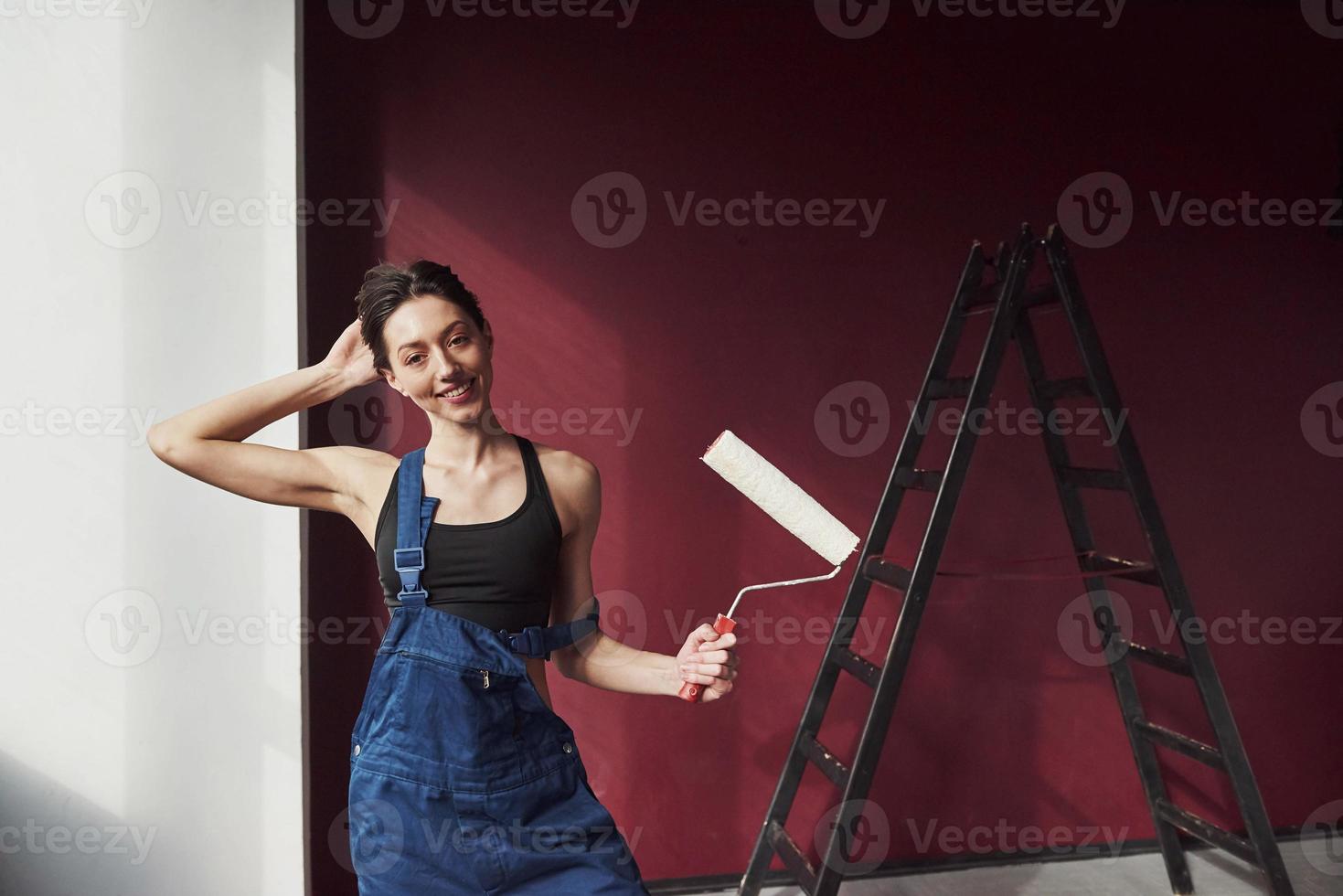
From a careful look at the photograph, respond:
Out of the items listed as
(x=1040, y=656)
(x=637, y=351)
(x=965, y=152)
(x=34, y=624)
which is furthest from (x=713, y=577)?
(x=34, y=624)

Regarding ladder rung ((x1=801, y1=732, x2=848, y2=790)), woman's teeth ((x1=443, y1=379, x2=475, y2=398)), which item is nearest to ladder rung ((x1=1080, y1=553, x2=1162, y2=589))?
ladder rung ((x1=801, y1=732, x2=848, y2=790))

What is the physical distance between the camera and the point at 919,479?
2.32m

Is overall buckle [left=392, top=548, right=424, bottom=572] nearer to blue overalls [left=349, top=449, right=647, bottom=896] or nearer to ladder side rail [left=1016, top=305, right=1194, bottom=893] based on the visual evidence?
blue overalls [left=349, top=449, right=647, bottom=896]

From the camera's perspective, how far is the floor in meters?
2.62

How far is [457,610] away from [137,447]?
3.82ft

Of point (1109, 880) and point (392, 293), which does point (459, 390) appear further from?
point (1109, 880)

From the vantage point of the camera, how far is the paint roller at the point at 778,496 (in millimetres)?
1456

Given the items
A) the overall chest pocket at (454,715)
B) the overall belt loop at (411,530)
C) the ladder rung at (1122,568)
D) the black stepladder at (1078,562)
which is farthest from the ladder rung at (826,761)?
the overall belt loop at (411,530)

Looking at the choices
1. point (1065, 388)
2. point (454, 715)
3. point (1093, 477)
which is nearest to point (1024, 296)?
point (1065, 388)

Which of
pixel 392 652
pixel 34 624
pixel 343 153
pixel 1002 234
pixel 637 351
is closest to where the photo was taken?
pixel 392 652

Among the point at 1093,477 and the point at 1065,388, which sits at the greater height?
the point at 1065,388

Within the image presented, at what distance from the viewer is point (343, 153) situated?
242 centimetres

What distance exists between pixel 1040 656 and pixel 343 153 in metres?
2.50

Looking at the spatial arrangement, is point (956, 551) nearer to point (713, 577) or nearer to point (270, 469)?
point (713, 577)
